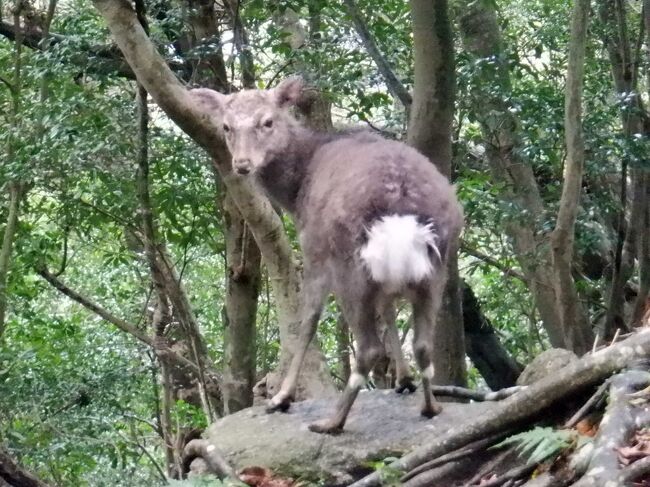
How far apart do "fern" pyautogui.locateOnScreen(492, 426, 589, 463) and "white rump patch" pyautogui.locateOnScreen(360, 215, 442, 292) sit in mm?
1011

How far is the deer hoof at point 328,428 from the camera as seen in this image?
4582 mm

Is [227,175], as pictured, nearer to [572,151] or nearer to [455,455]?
[572,151]

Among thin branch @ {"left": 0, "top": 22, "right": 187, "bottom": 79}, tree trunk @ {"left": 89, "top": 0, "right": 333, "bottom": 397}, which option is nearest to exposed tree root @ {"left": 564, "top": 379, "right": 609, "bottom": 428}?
tree trunk @ {"left": 89, "top": 0, "right": 333, "bottom": 397}

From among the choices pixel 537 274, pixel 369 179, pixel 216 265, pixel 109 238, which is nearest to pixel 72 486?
pixel 109 238

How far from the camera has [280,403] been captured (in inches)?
203

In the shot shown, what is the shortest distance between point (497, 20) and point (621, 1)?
1.90 m

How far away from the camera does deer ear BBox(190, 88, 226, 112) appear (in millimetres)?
5848

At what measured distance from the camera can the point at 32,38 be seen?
8680mm

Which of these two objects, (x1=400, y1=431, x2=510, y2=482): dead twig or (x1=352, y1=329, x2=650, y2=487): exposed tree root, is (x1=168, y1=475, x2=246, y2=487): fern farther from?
(x1=400, y1=431, x2=510, y2=482): dead twig

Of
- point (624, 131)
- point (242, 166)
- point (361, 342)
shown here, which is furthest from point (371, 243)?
point (624, 131)

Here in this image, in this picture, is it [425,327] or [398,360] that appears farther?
[398,360]

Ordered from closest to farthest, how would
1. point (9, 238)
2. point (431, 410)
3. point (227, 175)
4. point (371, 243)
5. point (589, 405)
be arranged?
point (589, 405), point (371, 243), point (431, 410), point (227, 175), point (9, 238)

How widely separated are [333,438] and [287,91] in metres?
2.51

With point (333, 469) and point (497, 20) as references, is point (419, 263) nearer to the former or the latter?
point (333, 469)
